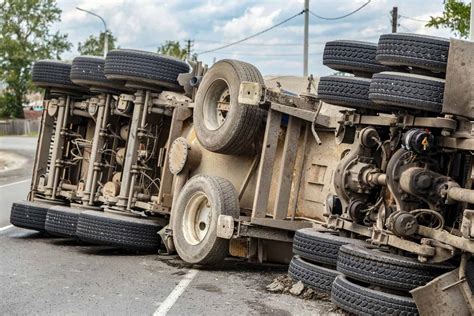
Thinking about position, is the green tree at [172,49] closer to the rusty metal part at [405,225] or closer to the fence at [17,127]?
the fence at [17,127]

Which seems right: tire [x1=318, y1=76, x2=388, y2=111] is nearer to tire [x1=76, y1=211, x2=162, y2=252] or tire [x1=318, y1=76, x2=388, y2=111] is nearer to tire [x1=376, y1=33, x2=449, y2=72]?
tire [x1=376, y1=33, x2=449, y2=72]

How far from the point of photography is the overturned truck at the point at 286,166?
6.20m

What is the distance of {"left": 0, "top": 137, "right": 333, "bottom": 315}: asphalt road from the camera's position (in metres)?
6.71

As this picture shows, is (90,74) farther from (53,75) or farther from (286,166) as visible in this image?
(286,166)

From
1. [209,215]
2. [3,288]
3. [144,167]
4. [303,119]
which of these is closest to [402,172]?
[303,119]

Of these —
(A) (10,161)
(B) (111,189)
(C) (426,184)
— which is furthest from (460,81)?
(A) (10,161)

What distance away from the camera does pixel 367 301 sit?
6.25 metres

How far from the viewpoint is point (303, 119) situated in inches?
343

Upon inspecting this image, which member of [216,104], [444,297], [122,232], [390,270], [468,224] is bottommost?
[122,232]

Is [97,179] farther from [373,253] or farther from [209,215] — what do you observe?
[373,253]

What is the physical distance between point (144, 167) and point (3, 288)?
3369 millimetres

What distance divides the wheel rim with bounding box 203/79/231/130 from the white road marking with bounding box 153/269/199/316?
176 centimetres

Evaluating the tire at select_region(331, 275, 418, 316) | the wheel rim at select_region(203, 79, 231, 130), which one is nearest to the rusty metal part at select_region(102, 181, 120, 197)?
the wheel rim at select_region(203, 79, 231, 130)

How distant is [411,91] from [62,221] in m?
5.68
